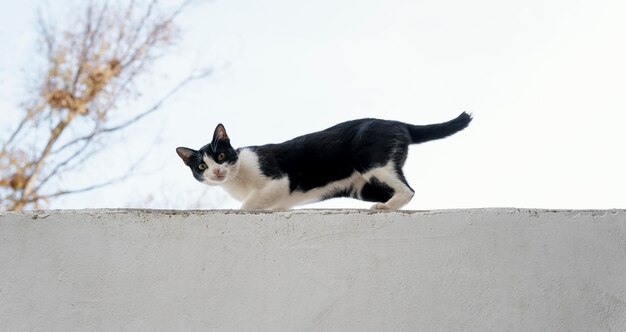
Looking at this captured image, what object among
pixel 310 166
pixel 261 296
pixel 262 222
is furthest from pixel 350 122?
pixel 261 296

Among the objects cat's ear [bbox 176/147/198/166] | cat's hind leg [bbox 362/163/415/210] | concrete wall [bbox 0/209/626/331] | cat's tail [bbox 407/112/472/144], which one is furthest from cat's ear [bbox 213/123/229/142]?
concrete wall [bbox 0/209/626/331]

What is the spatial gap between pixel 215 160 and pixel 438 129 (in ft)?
2.88

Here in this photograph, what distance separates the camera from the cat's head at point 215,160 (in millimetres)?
2279

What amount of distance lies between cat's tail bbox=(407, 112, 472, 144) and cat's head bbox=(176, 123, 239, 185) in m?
0.71

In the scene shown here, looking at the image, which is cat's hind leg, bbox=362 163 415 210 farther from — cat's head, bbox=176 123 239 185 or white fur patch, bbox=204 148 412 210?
cat's head, bbox=176 123 239 185

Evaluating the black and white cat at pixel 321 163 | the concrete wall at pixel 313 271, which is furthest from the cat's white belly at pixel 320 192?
the concrete wall at pixel 313 271

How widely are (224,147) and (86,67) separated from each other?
10.8 ft

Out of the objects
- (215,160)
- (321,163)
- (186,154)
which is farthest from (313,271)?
(186,154)

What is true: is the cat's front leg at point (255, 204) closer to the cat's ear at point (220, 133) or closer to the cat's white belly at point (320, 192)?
the cat's white belly at point (320, 192)

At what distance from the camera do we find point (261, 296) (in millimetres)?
1370

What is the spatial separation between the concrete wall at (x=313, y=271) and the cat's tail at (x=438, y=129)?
80 centimetres

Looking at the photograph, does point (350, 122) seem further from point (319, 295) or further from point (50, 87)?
point (50, 87)

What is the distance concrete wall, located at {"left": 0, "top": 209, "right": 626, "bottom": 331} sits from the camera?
135 cm

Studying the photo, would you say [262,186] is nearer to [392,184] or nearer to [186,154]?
[186,154]
